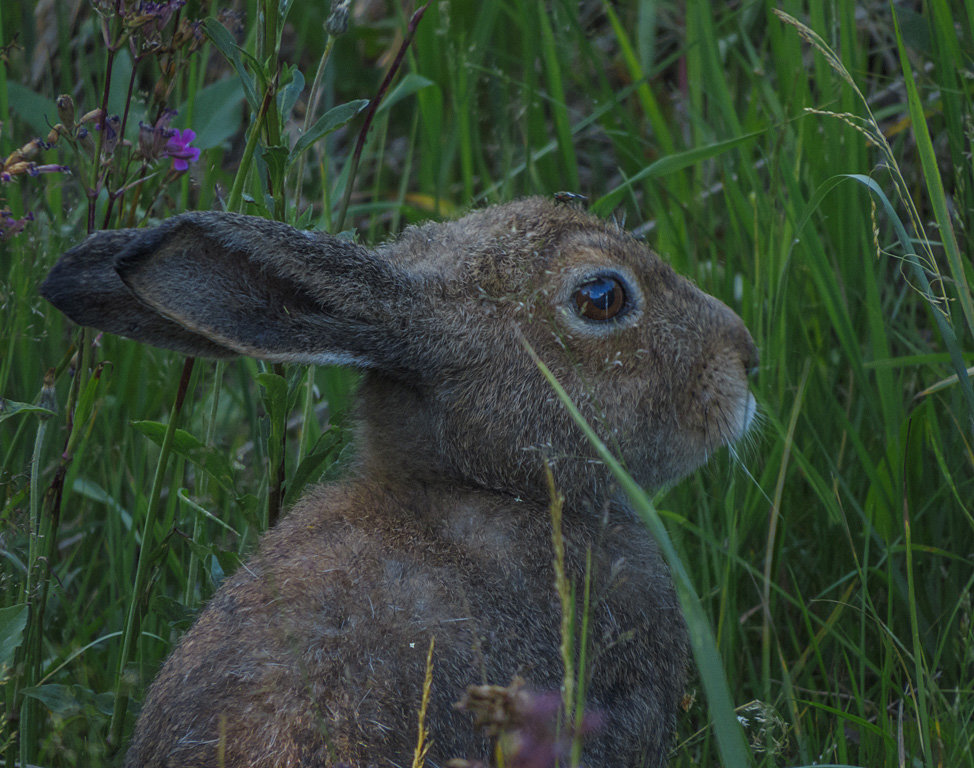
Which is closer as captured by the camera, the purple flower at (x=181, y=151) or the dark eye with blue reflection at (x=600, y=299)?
the purple flower at (x=181, y=151)

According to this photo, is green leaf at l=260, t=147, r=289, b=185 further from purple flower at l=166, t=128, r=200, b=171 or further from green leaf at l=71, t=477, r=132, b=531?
green leaf at l=71, t=477, r=132, b=531

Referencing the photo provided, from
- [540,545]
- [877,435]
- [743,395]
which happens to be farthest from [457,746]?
[877,435]

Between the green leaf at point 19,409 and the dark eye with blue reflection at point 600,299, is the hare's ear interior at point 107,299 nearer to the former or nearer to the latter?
the green leaf at point 19,409

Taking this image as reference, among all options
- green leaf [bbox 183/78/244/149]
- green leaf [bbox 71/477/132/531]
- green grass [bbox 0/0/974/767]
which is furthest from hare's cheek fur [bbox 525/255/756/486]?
green leaf [bbox 183/78/244/149]

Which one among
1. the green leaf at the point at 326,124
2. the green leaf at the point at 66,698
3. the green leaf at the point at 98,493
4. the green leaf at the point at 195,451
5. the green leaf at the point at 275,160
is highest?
the green leaf at the point at 326,124

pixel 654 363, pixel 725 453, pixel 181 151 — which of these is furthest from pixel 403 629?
→ pixel 725 453

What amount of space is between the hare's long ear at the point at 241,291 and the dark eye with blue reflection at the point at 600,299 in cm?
50

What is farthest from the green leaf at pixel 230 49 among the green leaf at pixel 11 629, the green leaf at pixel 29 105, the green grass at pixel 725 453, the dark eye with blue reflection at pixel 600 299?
the green leaf at pixel 29 105

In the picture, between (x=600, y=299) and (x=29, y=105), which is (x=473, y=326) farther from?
(x=29, y=105)

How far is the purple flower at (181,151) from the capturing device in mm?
3164

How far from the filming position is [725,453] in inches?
157

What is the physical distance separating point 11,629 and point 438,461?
1.07 m

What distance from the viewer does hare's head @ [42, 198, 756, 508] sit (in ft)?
9.04

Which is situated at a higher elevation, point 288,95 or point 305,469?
point 288,95
